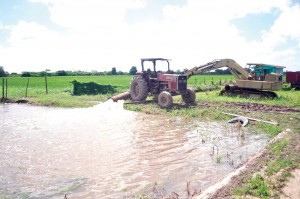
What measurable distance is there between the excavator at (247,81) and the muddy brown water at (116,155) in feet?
23.2

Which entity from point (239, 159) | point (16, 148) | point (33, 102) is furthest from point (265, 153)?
point (33, 102)

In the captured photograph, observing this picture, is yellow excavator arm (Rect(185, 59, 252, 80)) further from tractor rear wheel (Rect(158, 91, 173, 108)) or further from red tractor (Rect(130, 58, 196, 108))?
tractor rear wheel (Rect(158, 91, 173, 108))

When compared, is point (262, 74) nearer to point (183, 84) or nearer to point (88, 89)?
point (183, 84)

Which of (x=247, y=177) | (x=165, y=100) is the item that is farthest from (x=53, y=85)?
(x=247, y=177)

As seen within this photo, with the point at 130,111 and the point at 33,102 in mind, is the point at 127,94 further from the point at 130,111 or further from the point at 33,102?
the point at 33,102

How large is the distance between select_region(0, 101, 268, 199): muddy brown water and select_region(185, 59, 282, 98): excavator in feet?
23.2

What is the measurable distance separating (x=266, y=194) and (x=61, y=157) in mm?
4319

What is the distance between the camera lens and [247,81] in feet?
55.0

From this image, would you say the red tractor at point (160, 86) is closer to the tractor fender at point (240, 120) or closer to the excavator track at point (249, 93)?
the tractor fender at point (240, 120)

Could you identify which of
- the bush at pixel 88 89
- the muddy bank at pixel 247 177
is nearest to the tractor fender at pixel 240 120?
the muddy bank at pixel 247 177

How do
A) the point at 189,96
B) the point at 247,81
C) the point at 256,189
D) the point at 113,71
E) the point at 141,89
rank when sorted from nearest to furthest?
the point at 256,189, the point at 189,96, the point at 141,89, the point at 247,81, the point at 113,71

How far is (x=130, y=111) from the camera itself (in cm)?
1332

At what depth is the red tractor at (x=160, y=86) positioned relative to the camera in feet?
45.5

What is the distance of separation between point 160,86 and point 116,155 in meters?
8.68
